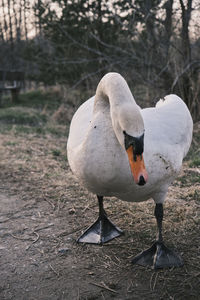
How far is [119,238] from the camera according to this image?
9.70 feet

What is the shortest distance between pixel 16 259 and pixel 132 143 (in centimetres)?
147

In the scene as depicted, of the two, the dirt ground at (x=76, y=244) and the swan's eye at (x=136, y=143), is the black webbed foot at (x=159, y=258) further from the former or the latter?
the swan's eye at (x=136, y=143)

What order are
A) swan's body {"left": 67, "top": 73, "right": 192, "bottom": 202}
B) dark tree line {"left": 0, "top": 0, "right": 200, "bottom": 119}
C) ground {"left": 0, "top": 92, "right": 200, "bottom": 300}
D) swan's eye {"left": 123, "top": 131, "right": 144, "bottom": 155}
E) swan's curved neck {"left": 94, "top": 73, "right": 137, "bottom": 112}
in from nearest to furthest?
swan's eye {"left": 123, "top": 131, "right": 144, "bottom": 155}, swan's curved neck {"left": 94, "top": 73, "right": 137, "bottom": 112}, swan's body {"left": 67, "top": 73, "right": 192, "bottom": 202}, ground {"left": 0, "top": 92, "right": 200, "bottom": 300}, dark tree line {"left": 0, "top": 0, "right": 200, "bottom": 119}

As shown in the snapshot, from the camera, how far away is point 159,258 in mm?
2531

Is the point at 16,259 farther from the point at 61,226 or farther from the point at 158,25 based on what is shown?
the point at 158,25

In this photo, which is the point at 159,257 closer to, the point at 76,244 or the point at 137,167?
the point at 76,244

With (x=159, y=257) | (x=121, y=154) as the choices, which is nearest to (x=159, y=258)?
(x=159, y=257)

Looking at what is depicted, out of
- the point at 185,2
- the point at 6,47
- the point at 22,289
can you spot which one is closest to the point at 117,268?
the point at 22,289

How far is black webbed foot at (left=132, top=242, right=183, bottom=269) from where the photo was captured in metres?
2.50

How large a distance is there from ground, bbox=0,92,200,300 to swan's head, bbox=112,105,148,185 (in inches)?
34.2

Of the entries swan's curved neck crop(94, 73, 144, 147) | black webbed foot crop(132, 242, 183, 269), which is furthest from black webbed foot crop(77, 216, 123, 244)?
swan's curved neck crop(94, 73, 144, 147)

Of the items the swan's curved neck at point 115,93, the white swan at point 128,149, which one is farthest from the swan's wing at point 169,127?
the swan's curved neck at point 115,93

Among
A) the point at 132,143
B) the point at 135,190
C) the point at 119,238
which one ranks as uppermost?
the point at 132,143

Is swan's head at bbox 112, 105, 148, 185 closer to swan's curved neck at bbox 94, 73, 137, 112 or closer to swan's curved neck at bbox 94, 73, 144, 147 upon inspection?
swan's curved neck at bbox 94, 73, 144, 147
